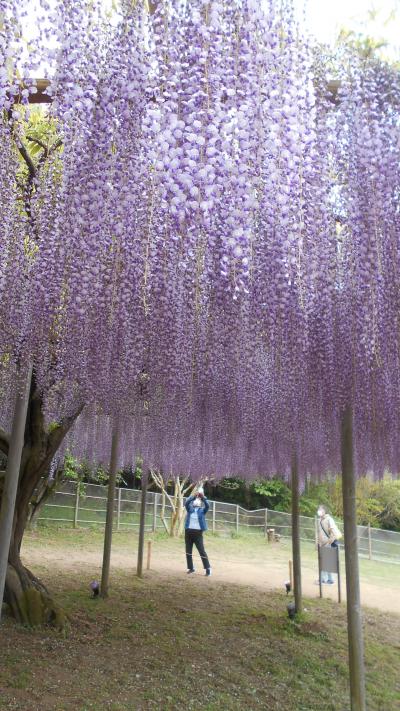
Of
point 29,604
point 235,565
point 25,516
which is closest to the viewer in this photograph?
point 29,604

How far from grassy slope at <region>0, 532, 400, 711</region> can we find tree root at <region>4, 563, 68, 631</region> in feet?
0.37

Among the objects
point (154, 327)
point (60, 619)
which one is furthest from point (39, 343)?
point (60, 619)

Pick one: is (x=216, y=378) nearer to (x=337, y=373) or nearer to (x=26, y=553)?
(x=337, y=373)

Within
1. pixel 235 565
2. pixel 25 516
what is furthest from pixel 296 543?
pixel 235 565

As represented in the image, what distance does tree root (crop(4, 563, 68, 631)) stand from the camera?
468cm

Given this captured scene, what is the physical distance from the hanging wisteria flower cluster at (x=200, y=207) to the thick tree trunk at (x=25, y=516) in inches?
35.6

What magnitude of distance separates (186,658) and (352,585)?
1.72m

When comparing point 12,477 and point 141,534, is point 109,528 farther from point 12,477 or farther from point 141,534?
point 12,477

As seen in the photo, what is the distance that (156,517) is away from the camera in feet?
49.4

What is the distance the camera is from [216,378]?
447cm

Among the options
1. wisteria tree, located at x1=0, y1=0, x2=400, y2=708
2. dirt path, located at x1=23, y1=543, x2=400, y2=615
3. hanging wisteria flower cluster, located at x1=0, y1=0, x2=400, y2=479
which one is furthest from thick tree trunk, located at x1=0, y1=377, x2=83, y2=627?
dirt path, located at x1=23, y1=543, x2=400, y2=615

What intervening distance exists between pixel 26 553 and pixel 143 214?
26.6ft

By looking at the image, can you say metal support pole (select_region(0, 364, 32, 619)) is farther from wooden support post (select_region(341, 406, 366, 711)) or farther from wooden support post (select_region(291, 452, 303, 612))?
wooden support post (select_region(291, 452, 303, 612))

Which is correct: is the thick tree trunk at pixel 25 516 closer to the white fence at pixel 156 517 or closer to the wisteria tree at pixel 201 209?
the wisteria tree at pixel 201 209
